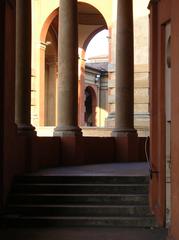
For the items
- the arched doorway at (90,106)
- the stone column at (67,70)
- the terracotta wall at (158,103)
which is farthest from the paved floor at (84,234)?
the arched doorway at (90,106)

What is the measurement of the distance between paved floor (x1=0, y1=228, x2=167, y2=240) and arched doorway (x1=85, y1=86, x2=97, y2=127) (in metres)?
29.7

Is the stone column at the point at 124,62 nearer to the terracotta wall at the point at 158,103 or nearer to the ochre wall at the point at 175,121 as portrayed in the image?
the terracotta wall at the point at 158,103

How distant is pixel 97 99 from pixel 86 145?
25.7m

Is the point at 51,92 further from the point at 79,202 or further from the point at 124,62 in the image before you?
the point at 79,202

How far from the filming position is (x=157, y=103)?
10.1 metres

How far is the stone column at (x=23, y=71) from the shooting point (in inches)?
523

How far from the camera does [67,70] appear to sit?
15.0m

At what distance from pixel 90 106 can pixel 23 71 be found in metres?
30.1

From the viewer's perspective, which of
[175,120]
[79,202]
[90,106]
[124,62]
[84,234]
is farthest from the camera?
[90,106]

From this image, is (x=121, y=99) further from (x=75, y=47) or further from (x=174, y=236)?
(x=174, y=236)

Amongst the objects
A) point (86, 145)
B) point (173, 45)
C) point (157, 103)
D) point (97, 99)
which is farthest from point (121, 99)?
point (97, 99)

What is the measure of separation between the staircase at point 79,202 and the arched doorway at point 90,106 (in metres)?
27.7

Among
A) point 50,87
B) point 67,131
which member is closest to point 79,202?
point 67,131

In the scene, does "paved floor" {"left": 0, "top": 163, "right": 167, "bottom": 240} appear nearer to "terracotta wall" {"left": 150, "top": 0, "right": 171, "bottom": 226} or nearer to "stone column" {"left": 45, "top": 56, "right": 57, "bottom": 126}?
"terracotta wall" {"left": 150, "top": 0, "right": 171, "bottom": 226}
